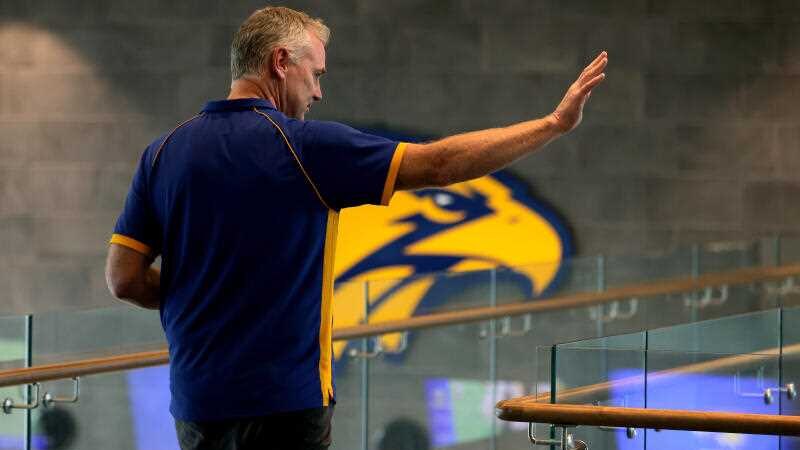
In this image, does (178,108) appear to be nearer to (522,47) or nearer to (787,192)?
(522,47)

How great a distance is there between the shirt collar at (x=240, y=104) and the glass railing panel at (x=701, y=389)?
1.07 meters

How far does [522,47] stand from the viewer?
7.43 meters

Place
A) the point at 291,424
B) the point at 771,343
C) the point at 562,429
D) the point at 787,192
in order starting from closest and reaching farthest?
the point at 291,424 → the point at 562,429 → the point at 771,343 → the point at 787,192

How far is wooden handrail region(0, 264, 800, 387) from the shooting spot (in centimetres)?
355

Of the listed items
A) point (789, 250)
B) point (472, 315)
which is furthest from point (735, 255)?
point (472, 315)

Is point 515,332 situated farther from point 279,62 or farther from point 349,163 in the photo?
point 349,163

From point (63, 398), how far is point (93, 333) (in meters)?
0.30

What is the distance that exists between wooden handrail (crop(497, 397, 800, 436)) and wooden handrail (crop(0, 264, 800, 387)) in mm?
1431

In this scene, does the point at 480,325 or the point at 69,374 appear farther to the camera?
the point at 480,325

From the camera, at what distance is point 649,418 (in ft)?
8.28

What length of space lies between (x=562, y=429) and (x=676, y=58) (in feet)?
16.3

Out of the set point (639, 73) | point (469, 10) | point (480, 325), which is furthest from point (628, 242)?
point (480, 325)

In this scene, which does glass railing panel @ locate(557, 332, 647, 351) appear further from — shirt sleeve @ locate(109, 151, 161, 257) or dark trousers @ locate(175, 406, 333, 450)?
shirt sleeve @ locate(109, 151, 161, 257)

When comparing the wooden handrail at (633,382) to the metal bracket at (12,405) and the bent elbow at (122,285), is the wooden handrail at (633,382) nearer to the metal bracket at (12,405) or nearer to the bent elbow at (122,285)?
the bent elbow at (122,285)
